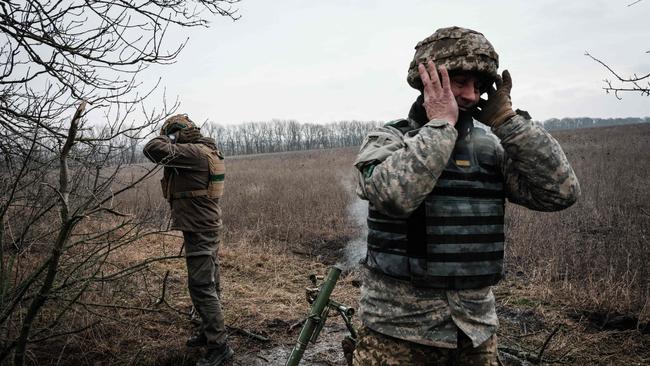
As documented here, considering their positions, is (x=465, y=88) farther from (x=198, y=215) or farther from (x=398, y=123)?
(x=198, y=215)

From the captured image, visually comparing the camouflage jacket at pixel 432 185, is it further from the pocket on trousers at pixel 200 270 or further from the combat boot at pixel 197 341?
the combat boot at pixel 197 341

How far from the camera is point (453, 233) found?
5.22ft

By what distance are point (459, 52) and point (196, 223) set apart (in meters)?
2.82

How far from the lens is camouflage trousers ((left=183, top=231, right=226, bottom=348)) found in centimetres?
367

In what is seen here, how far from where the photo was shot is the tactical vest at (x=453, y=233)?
1588 millimetres

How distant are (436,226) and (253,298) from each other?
446cm

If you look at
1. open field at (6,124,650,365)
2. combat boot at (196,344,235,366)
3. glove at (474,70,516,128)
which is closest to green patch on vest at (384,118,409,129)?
glove at (474,70,516,128)

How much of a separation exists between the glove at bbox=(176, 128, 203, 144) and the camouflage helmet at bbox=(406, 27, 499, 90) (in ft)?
9.00

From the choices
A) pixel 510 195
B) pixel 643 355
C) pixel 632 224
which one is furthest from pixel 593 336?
pixel 632 224

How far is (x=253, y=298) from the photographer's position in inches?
220

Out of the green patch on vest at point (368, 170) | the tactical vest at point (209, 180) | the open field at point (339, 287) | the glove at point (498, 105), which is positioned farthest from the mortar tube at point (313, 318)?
the tactical vest at point (209, 180)

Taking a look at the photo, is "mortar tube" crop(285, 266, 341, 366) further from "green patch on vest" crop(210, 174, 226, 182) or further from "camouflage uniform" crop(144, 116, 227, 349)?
"green patch on vest" crop(210, 174, 226, 182)

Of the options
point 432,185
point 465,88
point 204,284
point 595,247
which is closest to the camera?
point 432,185

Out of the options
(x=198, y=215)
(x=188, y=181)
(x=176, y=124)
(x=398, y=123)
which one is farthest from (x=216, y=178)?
(x=398, y=123)
